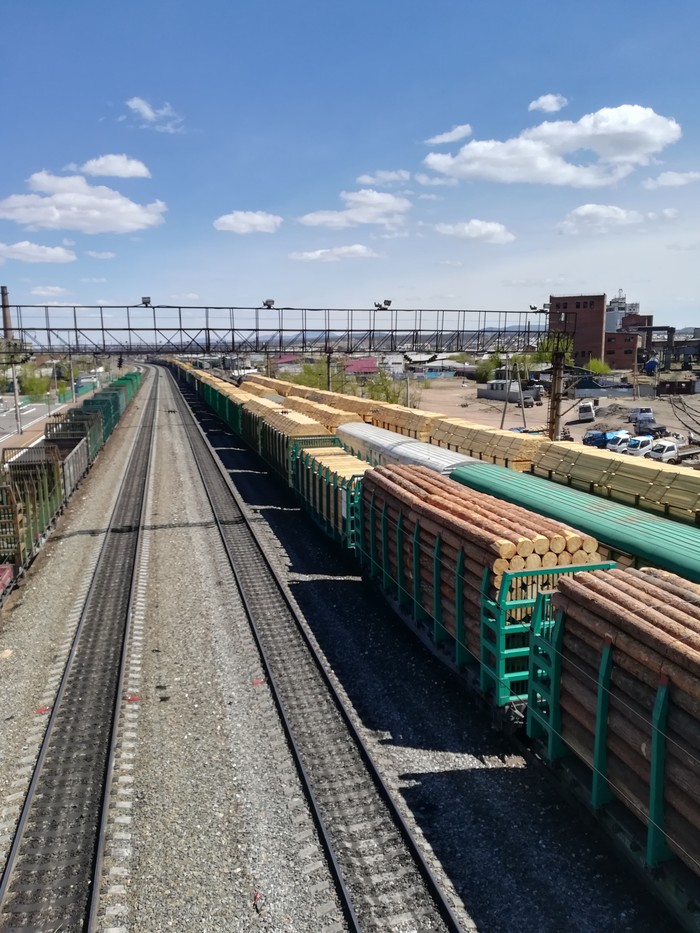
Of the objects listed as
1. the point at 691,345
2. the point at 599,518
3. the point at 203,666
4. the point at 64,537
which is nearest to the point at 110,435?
the point at 64,537

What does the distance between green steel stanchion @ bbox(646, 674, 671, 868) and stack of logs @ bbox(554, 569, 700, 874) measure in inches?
2.2

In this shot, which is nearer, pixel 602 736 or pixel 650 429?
pixel 602 736

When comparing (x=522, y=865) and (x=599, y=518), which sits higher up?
(x=599, y=518)

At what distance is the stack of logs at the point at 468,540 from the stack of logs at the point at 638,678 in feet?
5.21

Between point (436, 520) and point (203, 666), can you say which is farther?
point (203, 666)

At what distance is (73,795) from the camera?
32.5 feet

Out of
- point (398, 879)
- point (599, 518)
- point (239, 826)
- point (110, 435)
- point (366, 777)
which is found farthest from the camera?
point (110, 435)

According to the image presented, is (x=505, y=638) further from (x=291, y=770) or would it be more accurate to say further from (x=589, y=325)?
(x=589, y=325)

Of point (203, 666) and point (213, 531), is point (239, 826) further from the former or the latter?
point (213, 531)

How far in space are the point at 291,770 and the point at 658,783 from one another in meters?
5.67

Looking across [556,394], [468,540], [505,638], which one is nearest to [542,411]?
[556,394]

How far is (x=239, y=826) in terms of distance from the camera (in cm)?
905

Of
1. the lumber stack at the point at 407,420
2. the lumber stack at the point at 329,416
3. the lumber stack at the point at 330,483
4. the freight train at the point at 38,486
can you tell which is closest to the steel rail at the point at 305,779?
the lumber stack at the point at 330,483

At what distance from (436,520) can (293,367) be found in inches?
6276
